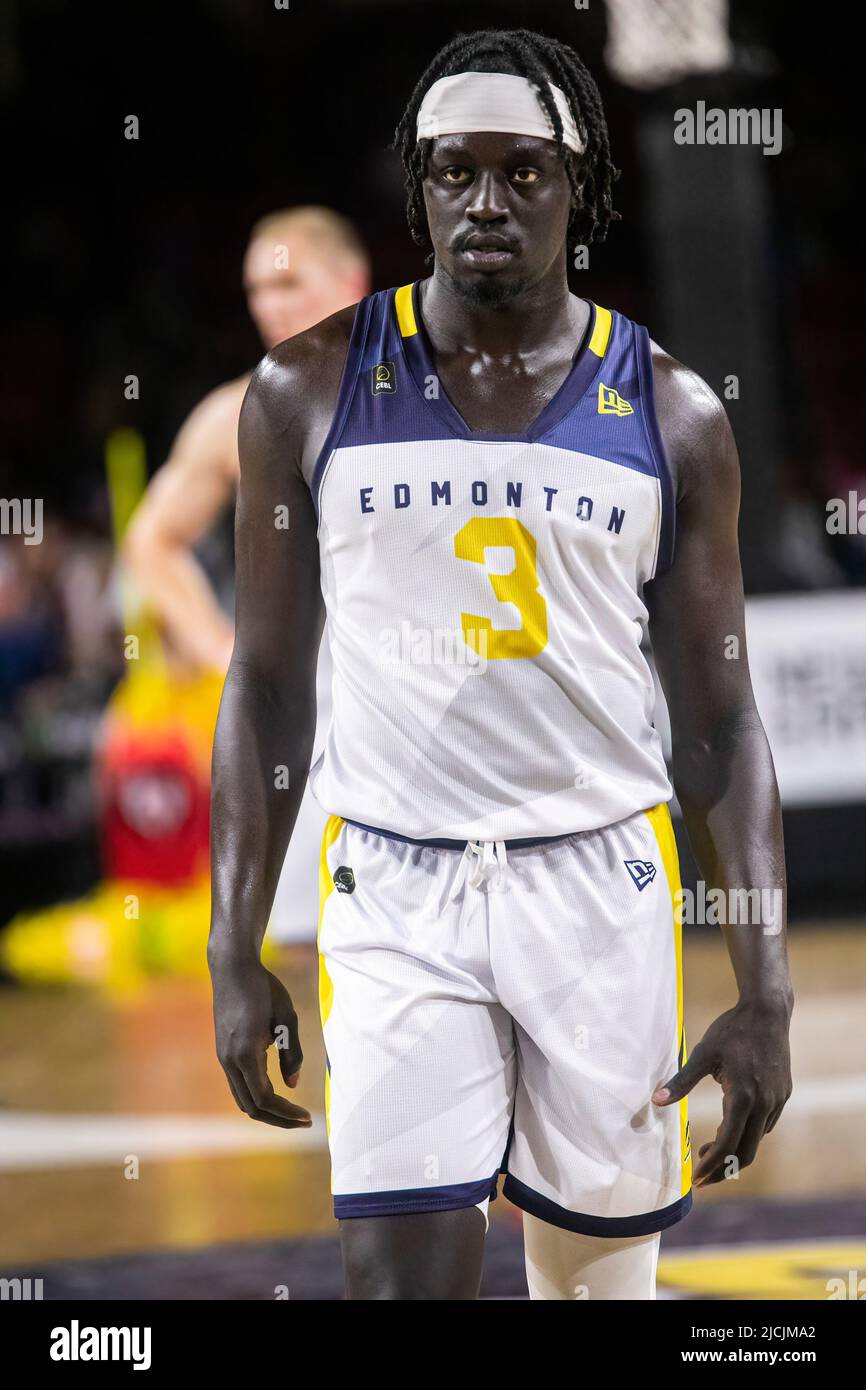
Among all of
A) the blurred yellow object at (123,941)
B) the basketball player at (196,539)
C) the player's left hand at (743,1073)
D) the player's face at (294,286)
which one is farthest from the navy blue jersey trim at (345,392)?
the blurred yellow object at (123,941)

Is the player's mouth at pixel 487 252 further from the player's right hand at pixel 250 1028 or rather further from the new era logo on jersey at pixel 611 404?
the player's right hand at pixel 250 1028

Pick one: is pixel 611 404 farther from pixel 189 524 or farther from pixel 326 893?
pixel 189 524

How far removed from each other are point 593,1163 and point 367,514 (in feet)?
2.93

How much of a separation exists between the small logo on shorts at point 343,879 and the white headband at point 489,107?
0.97 metres

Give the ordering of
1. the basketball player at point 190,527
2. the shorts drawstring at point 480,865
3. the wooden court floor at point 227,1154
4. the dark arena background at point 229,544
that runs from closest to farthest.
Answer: the shorts drawstring at point 480,865 → the wooden court floor at point 227,1154 → the dark arena background at point 229,544 → the basketball player at point 190,527

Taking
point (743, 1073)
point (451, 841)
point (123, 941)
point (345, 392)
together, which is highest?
point (345, 392)

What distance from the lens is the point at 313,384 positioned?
2426 millimetres

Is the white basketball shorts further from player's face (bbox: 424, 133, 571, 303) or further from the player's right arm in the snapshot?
A: player's face (bbox: 424, 133, 571, 303)

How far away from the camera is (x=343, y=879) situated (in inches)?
96.1

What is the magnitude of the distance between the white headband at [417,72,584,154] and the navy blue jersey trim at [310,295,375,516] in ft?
0.89

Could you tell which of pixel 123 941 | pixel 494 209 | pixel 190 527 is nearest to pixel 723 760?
pixel 494 209

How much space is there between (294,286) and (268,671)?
100 inches

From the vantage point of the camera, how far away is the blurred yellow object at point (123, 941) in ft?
23.3

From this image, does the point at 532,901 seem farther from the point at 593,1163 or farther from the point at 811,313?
the point at 811,313
